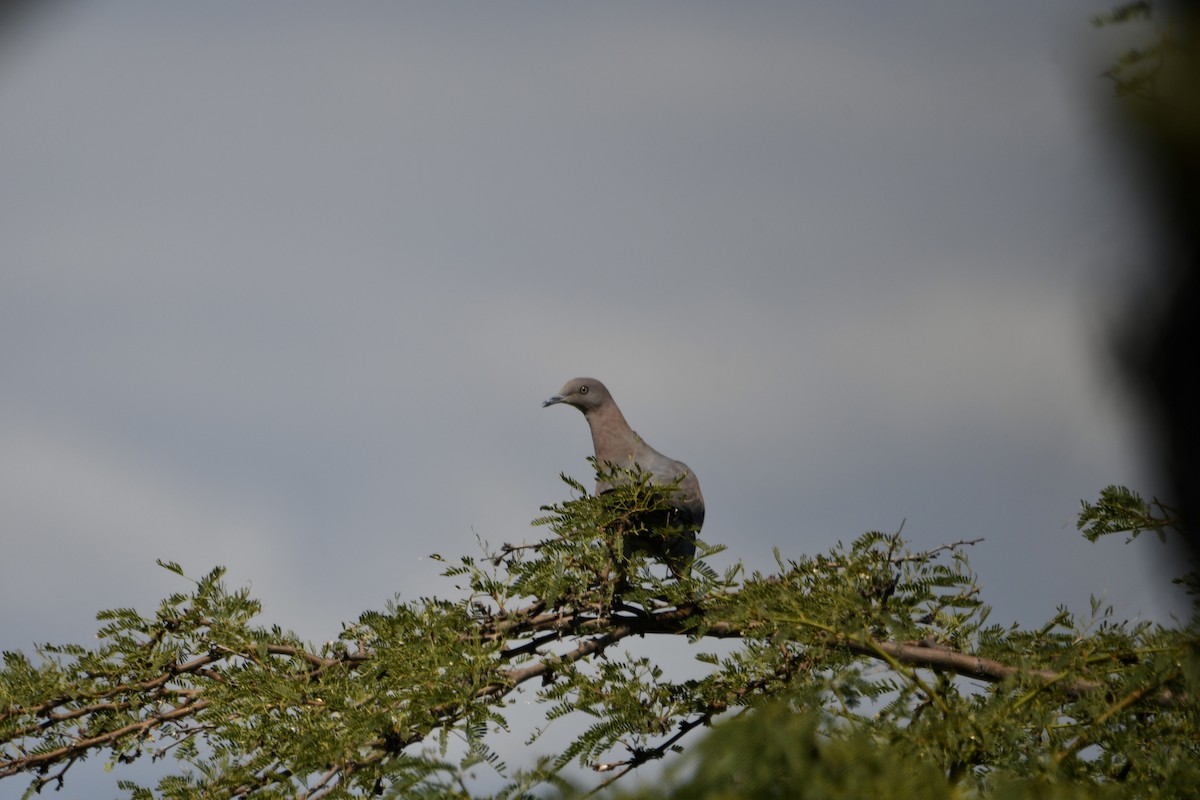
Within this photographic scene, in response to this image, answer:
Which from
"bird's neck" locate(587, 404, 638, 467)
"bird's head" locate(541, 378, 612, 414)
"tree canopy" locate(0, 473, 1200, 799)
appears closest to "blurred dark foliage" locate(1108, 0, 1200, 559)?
"tree canopy" locate(0, 473, 1200, 799)

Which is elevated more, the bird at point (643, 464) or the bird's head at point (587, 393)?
the bird's head at point (587, 393)

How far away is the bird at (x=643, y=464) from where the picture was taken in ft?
18.2

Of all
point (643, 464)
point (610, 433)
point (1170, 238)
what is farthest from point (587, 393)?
point (1170, 238)

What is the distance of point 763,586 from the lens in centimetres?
496

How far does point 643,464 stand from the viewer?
6754 millimetres

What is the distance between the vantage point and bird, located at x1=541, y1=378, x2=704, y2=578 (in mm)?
5547

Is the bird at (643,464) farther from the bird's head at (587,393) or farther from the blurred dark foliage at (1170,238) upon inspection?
the blurred dark foliage at (1170,238)

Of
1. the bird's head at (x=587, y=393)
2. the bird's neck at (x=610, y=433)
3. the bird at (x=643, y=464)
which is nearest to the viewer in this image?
the bird at (x=643, y=464)

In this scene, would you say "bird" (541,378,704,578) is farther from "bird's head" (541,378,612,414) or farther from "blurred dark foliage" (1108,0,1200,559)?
"blurred dark foliage" (1108,0,1200,559)

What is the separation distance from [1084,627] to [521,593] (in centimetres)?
255

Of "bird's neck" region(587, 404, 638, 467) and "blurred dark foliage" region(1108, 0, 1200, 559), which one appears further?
"bird's neck" region(587, 404, 638, 467)

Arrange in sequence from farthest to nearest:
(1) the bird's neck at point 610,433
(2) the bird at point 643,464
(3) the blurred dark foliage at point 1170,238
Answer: (1) the bird's neck at point 610,433, (2) the bird at point 643,464, (3) the blurred dark foliage at point 1170,238

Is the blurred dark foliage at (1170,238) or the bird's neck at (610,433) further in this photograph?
the bird's neck at (610,433)

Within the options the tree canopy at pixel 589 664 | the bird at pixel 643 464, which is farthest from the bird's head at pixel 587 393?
the tree canopy at pixel 589 664
